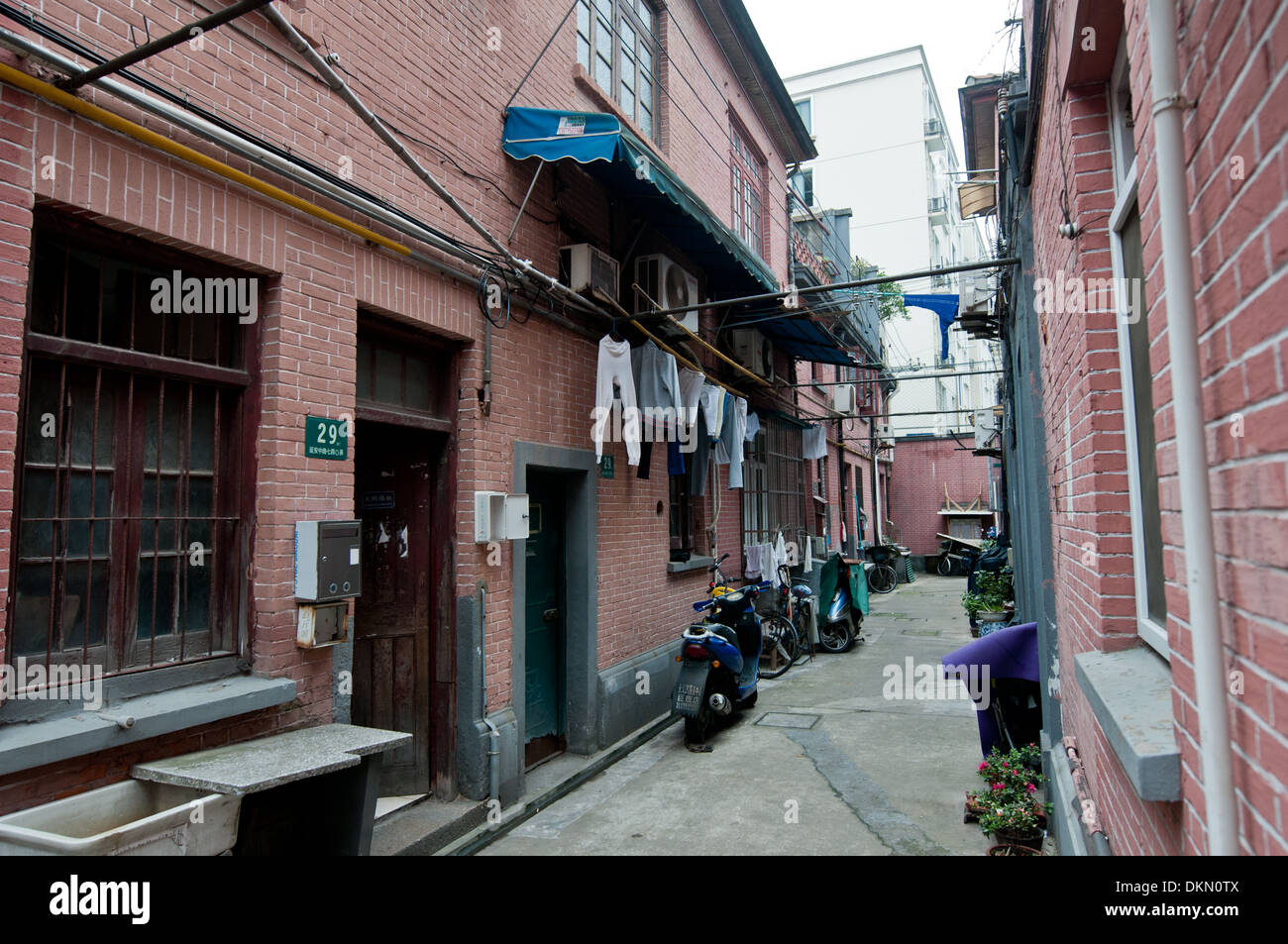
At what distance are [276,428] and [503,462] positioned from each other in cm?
208

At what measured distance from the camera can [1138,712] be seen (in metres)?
2.05

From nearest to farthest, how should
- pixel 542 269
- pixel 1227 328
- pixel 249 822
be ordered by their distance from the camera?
pixel 1227 328 < pixel 249 822 < pixel 542 269

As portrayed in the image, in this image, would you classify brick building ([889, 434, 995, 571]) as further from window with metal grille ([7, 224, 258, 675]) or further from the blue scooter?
window with metal grille ([7, 224, 258, 675])

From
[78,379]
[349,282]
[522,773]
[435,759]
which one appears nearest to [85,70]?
[78,379]

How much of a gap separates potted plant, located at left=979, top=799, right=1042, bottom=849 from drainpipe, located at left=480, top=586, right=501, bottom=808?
Result: 3.18 meters

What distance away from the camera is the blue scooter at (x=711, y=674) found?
23.7ft

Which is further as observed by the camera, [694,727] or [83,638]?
[694,727]

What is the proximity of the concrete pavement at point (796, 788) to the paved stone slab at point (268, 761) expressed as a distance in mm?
1717

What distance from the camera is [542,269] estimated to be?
662cm

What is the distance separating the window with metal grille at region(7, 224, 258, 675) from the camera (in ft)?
10.9

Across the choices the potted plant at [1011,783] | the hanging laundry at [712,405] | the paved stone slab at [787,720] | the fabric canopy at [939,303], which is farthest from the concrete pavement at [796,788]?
the fabric canopy at [939,303]

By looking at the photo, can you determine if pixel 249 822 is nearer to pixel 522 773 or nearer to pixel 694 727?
pixel 522 773

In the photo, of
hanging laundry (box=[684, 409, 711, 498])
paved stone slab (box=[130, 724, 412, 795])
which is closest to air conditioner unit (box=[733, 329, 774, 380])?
hanging laundry (box=[684, 409, 711, 498])

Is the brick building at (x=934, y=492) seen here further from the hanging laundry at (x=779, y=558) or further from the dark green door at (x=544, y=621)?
the dark green door at (x=544, y=621)
